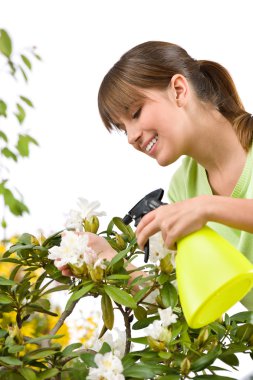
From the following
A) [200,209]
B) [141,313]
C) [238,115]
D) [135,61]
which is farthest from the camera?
[238,115]

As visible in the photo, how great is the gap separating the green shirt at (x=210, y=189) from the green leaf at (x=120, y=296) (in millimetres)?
566

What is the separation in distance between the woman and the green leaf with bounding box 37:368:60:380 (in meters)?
0.48

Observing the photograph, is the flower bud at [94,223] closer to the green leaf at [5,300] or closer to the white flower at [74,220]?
the white flower at [74,220]

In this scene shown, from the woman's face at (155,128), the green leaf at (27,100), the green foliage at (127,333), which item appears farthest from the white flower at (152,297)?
the green leaf at (27,100)

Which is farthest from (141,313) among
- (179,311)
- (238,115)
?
(238,115)

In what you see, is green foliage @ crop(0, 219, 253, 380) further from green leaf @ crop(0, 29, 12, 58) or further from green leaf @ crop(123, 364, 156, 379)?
green leaf @ crop(0, 29, 12, 58)

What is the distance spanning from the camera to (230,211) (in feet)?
3.55

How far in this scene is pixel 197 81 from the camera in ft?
5.26

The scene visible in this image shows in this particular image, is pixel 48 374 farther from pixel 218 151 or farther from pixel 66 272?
pixel 218 151

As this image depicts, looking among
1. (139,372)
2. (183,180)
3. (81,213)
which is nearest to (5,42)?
(183,180)

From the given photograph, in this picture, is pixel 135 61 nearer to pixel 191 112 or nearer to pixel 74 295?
pixel 191 112

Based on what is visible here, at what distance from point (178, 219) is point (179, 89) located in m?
0.57

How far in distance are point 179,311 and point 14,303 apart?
0.30 metres

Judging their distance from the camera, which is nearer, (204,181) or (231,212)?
(231,212)
